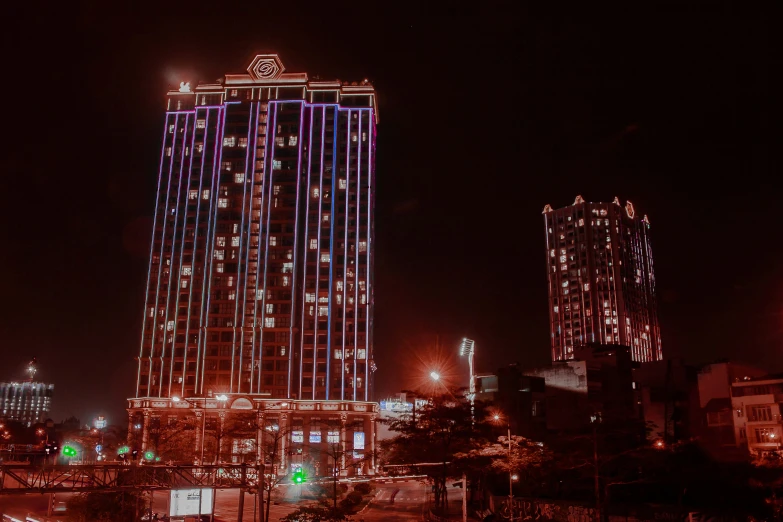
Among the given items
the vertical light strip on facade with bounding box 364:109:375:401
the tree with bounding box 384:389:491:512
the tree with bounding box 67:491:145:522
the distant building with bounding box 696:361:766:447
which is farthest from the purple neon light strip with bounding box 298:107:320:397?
the tree with bounding box 67:491:145:522

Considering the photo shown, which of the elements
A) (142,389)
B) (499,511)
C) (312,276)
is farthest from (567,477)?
(142,389)

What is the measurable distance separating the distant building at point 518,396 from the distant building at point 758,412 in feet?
73.0

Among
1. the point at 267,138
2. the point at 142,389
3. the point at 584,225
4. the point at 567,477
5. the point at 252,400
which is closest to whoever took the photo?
the point at 567,477

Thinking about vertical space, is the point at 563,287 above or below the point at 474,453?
above

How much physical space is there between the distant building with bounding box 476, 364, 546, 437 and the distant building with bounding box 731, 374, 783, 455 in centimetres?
2226

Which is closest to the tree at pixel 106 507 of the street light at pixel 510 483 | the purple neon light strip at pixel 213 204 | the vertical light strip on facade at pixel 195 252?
the street light at pixel 510 483

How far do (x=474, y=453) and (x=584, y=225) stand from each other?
138536 mm

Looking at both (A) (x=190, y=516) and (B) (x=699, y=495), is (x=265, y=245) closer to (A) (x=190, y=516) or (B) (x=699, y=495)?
(A) (x=190, y=516)

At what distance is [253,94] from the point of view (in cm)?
12412

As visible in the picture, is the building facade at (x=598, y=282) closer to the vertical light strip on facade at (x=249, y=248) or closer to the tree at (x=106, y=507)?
the vertical light strip on facade at (x=249, y=248)

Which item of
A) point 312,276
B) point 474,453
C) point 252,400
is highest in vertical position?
point 312,276

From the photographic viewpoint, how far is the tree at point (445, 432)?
5206 cm

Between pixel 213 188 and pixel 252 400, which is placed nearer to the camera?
pixel 252 400

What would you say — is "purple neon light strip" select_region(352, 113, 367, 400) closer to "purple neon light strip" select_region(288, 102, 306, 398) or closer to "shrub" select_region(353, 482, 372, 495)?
"purple neon light strip" select_region(288, 102, 306, 398)
